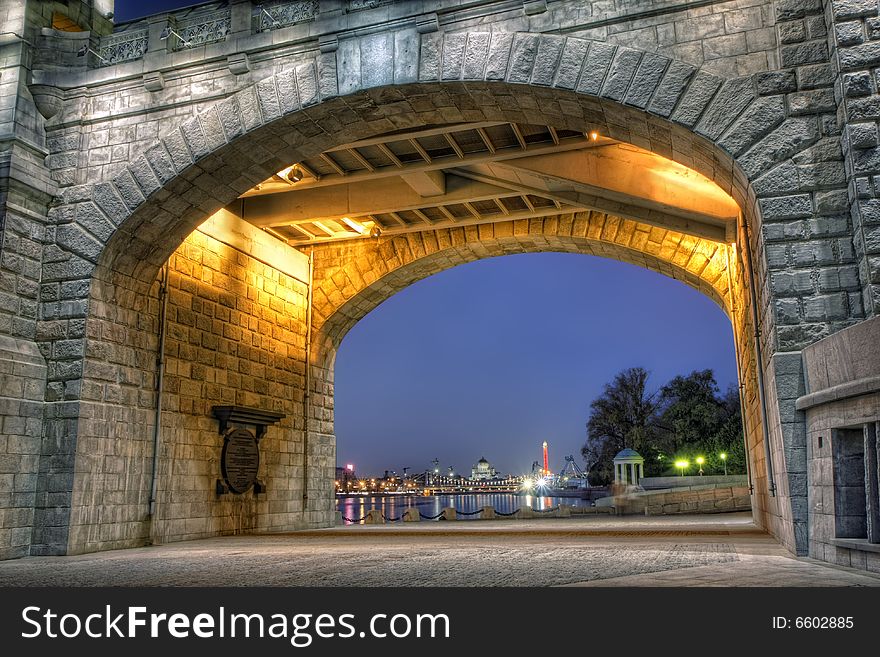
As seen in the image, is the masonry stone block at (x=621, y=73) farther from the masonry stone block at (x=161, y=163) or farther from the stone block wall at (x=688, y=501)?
the stone block wall at (x=688, y=501)

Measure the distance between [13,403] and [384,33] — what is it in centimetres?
569

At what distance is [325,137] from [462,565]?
5.42m

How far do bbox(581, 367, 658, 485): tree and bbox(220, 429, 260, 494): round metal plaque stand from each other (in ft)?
85.2

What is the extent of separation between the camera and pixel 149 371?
963 cm

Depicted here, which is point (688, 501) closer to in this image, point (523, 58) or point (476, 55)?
point (523, 58)

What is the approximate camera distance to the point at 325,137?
8.98 m

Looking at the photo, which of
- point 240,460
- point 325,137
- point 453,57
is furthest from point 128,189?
point 240,460

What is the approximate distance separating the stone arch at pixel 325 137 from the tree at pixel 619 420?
1057 inches

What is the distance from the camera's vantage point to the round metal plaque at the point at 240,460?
37.6 ft

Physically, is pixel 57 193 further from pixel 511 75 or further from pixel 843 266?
pixel 843 266

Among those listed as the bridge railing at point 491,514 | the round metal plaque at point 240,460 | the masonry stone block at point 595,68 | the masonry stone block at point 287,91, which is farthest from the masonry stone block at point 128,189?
the bridge railing at point 491,514

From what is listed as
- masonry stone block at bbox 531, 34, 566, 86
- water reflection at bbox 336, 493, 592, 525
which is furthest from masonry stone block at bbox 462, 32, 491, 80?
water reflection at bbox 336, 493, 592, 525

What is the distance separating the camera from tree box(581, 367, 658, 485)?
3588 cm
